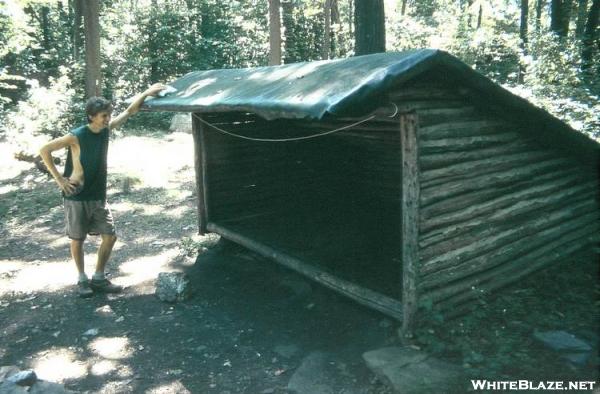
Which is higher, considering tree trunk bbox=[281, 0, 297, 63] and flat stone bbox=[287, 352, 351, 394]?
tree trunk bbox=[281, 0, 297, 63]

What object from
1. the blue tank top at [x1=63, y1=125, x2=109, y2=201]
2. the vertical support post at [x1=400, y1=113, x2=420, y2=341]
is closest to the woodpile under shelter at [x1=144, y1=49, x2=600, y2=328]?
the vertical support post at [x1=400, y1=113, x2=420, y2=341]

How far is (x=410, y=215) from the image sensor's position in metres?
4.60

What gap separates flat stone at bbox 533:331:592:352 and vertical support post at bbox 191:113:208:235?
4956 mm

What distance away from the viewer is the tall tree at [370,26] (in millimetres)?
9672

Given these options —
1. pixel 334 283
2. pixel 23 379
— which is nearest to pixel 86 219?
pixel 23 379

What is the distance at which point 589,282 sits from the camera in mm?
5891

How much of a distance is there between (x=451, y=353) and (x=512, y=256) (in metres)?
1.73

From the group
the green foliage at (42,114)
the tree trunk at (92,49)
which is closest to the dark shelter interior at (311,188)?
the tree trunk at (92,49)

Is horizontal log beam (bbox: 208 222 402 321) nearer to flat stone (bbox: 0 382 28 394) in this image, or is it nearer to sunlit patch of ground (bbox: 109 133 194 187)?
flat stone (bbox: 0 382 28 394)

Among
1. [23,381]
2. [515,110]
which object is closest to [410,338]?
[515,110]

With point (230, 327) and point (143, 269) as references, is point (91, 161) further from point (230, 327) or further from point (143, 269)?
point (230, 327)

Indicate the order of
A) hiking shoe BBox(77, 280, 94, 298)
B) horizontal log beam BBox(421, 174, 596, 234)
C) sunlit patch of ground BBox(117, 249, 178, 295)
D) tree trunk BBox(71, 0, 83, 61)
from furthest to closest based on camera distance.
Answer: tree trunk BBox(71, 0, 83, 61) → sunlit patch of ground BBox(117, 249, 178, 295) → hiking shoe BBox(77, 280, 94, 298) → horizontal log beam BBox(421, 174, 596, 234)

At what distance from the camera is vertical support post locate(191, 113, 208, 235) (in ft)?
25.0

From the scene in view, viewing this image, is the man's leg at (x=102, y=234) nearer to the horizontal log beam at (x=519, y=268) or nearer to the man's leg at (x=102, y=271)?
the man's leg at (x=102, y=271)
